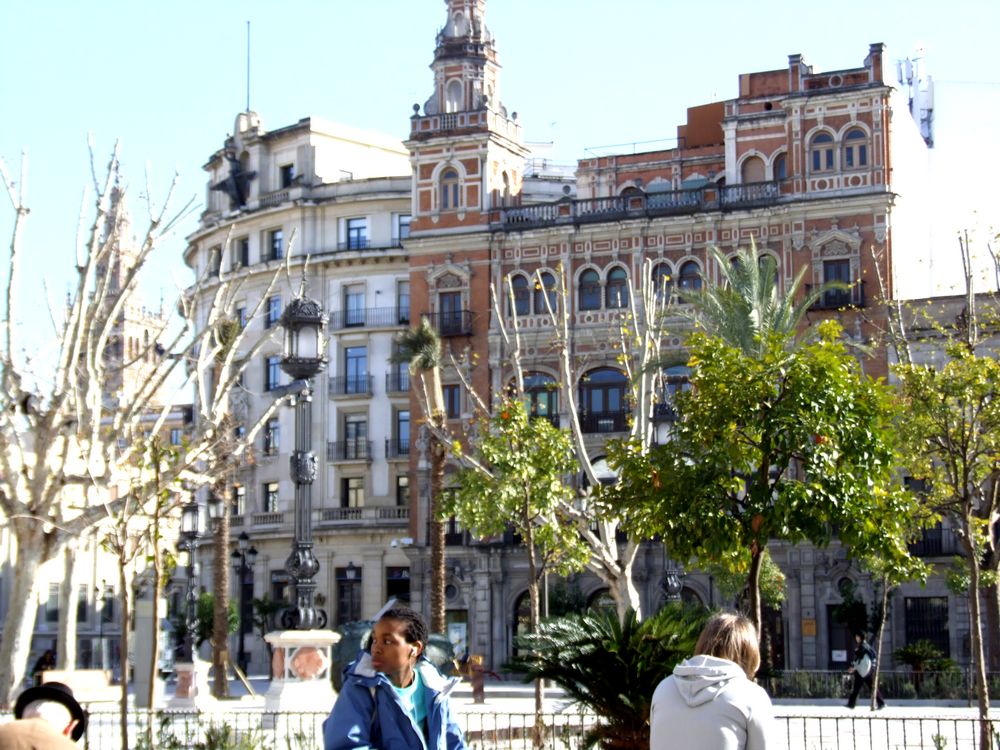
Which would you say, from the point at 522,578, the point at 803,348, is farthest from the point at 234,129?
the point at 803,348

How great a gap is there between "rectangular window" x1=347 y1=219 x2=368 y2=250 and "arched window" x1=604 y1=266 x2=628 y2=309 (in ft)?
33.8

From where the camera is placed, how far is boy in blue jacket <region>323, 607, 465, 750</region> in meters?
6.68

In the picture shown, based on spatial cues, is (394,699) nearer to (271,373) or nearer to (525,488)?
(525,488)

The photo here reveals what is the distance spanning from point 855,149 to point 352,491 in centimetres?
2026

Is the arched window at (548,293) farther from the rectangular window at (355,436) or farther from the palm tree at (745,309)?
the palm tree at (745,309)

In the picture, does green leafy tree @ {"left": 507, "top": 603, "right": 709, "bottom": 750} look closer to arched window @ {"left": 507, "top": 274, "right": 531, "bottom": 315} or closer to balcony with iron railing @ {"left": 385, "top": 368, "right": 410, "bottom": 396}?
arched window @ {"left": 507, "top": 274, "right": 531, "bottom": 315}

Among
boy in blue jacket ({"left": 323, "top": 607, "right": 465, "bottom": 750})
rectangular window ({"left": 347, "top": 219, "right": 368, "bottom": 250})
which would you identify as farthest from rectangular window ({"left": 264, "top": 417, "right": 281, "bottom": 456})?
boy in blue jacket ({"left": 323, "top": 607, "right": 465, "bottom": 750})

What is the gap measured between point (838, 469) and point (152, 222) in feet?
29.1

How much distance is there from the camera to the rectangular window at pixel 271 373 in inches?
2265

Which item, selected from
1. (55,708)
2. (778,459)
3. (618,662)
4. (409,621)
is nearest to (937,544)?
(778,459)

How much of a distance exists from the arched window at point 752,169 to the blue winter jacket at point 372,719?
44.2 metres

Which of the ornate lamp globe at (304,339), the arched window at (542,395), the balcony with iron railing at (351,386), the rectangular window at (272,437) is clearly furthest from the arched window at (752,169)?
the ornate lamp globe at (304,339)

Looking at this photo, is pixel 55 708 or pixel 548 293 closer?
pixel 55 708

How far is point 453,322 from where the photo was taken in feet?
169
